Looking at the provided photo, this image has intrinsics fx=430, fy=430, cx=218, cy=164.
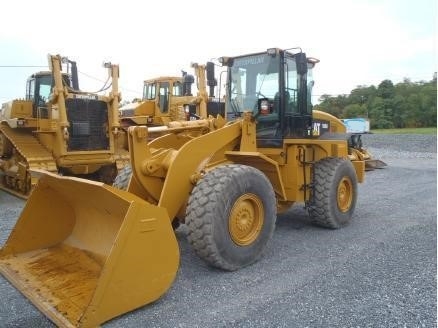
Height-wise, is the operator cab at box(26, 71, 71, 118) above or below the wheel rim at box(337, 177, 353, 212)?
above

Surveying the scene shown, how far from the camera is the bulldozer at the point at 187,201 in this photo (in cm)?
325

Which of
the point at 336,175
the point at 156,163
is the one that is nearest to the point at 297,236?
the point at 336,175

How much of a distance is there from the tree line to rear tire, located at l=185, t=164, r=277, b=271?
3710cm

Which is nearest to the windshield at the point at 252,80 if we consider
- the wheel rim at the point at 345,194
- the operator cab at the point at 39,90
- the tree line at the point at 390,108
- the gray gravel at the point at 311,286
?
the wheel rim at the point at 345,194

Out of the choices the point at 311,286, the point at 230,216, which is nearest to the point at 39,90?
the point at 230,216

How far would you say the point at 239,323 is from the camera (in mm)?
3184

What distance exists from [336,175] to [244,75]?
71.8 inches

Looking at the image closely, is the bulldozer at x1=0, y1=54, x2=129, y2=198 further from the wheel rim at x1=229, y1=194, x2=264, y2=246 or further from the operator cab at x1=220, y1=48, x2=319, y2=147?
the wheel rim at x1=229, y1=194, x2=264, y2=246

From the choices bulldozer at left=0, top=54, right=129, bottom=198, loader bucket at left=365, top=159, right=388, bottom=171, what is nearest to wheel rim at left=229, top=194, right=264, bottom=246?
bulldozer at left=0, top=54, right=129, bottom=198

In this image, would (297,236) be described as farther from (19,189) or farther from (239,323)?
(19,189)

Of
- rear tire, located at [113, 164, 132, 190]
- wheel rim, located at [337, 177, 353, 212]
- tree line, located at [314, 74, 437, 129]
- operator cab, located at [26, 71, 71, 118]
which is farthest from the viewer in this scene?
tree line, located at [314, 74, 437, 129]

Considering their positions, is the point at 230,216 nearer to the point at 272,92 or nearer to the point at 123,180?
the point at 123,180

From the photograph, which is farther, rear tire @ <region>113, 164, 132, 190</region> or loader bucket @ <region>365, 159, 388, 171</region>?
loader bucket @ <region>365, 159, 388, 171</region>

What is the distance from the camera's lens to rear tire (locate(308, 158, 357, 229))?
A: 5.64 metres
